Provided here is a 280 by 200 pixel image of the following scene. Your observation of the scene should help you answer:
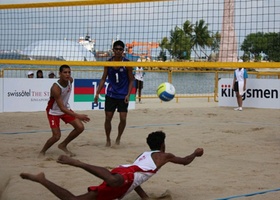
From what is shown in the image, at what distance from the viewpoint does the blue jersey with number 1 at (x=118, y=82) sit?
842 centimetres

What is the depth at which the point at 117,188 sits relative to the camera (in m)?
4.65

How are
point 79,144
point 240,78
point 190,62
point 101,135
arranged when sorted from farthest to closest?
point 240,78
point 101,135
point 79,144
point 190,62

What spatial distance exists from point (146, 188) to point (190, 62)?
2.22 meters

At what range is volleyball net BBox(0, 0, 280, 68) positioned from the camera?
7289 mm

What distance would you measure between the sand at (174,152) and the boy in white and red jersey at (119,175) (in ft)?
1.57

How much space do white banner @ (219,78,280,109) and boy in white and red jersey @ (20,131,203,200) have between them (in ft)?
35.2

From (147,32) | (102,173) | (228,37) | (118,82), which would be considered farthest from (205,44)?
(102,173)

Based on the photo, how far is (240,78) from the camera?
15258mm

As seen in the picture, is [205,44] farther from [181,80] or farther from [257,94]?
[181,80]

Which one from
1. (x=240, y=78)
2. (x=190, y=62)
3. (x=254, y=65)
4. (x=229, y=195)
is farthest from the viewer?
(x=240, y=78)

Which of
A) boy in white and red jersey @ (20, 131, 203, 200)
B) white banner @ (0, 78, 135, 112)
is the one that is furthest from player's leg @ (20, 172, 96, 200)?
white banner @ (0, 78, 135, 112)

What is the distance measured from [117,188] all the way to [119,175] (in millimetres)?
115

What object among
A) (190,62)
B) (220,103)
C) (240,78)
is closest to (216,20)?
(190,62)

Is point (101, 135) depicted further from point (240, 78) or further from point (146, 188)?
point (240, 78)
